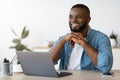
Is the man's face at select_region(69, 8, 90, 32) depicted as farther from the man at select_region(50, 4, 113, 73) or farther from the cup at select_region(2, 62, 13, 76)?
the cup at select_region(2, 62, 13, 76)

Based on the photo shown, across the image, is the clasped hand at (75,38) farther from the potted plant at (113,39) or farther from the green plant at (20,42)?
the green plant at (20,42)

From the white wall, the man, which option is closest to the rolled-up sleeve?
the man

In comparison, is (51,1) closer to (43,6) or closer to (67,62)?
(43,6)

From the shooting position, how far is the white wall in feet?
16.8

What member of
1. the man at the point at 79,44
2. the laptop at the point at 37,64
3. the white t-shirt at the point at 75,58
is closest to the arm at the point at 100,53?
the man at the point at 79,44

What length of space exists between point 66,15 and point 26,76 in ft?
10.2

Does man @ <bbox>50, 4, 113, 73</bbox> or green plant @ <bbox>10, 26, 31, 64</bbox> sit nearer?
man @ <bbox>50, 4, 113, 73</bbox>

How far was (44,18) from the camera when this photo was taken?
529 cm

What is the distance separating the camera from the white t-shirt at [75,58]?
8.52ft

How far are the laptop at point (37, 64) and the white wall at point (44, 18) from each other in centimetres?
299

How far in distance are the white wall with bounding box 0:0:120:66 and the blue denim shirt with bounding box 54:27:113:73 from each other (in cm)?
250

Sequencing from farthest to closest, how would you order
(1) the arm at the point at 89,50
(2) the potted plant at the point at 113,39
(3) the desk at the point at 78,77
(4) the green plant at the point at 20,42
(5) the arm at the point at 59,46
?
(4) the green plant at the point at 20,42
(2) the potted plant at the point at 113,39
(5) the arm at the point at 59,46
(1) the arm at the point at 89,50
(3) the desk at the point at 78,77

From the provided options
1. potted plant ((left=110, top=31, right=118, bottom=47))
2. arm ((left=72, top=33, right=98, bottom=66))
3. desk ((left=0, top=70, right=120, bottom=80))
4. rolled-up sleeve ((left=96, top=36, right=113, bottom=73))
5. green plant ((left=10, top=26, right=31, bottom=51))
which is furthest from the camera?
green plant ((left=10, top=26, right=31, bottom=51))

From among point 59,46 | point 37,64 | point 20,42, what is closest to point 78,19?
point 59,46
